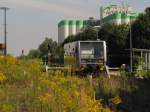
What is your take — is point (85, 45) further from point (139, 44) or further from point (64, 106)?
point (139, 44)

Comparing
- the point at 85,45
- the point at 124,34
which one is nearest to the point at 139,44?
the point at 124,34

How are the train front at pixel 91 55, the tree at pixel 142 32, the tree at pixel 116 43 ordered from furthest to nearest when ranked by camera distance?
the tree at pixel 116 43, the tree at pixel 142 32, the train front at pixel 91 55

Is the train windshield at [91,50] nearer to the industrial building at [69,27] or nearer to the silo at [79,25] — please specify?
the industrial building at [69,27]

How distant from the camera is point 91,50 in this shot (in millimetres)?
39250

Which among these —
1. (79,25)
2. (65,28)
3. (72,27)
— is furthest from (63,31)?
(79,25)

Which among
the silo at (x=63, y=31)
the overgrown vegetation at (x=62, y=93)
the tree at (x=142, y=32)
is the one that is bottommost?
the overgrown vegetation at (x=62, y=93)

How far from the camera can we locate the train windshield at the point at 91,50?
38375 mm

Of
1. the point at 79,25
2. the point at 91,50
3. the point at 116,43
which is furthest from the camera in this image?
the point at 79,25

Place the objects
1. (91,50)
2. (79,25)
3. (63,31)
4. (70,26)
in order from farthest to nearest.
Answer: (79,25) → (70,26) → (63,31) → (91,50)

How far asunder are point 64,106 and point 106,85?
9.15m

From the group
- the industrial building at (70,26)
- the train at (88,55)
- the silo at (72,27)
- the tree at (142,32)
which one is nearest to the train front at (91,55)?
the train at (88,55)

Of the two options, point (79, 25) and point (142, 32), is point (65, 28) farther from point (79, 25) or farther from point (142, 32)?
point (142, 32)

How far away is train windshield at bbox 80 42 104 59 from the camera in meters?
38.4

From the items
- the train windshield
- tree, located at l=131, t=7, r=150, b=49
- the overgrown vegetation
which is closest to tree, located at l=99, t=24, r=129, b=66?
tree, located at l=131, t=7, r=150, b=49
